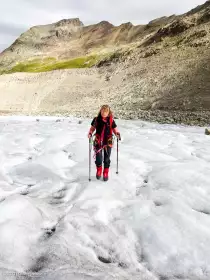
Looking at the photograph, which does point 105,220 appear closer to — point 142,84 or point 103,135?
point 103,135

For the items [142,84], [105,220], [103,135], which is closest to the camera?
[105,220]

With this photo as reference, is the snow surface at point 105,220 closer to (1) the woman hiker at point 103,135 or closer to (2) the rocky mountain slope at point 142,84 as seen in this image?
(1) the woman hiker at point 103,135

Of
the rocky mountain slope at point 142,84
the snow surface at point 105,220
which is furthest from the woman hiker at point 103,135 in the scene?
the rocky mountain slope at point 142,84

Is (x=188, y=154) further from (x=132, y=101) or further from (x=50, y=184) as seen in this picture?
(x=132, y=101)

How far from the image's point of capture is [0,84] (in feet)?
208

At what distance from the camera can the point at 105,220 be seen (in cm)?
683

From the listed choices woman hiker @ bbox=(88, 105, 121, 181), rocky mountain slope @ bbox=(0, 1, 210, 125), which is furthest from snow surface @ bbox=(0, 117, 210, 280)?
rocky mountain slope @ bbox=(0, 1, 210, 125)

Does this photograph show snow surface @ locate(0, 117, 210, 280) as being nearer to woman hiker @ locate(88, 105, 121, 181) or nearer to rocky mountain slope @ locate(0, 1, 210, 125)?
woman hiker @ locate(88, 105, 121, 181)

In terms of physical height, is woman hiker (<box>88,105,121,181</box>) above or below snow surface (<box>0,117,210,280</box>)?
above

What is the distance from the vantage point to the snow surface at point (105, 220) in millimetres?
5320

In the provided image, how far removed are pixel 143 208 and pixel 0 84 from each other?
6085 centimetres

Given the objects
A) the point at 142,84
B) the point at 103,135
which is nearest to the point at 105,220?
the point at 103,135

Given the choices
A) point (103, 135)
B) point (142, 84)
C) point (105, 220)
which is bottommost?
point (105, 220)

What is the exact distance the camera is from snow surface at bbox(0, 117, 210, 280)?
17.5 ft
